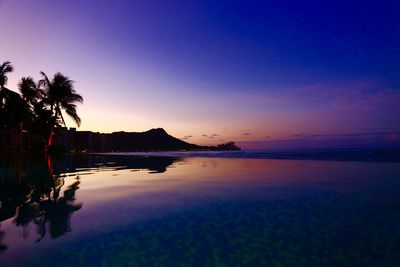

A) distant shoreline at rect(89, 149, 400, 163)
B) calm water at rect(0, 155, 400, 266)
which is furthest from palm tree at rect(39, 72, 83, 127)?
calm water at rect(0, 155, 400, 266)

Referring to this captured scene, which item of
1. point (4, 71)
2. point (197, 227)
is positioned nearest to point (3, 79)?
point (4, 71)

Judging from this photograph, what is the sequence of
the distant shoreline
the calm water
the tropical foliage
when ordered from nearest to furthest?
the calm water, the distant shoreline, the tropical foliage

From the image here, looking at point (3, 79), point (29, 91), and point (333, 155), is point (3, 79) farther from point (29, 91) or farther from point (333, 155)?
point (333, 155)

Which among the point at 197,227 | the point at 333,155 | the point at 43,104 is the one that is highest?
the point at 43,104

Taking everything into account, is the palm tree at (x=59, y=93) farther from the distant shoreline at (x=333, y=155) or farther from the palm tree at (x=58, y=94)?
the distant shoreline at (x=333, y=155)

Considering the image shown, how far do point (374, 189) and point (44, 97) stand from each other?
40879 mm

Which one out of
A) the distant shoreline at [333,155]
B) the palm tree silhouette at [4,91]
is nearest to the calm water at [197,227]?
the distant shoreline at [333,155]

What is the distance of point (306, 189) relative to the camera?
33.1 ft

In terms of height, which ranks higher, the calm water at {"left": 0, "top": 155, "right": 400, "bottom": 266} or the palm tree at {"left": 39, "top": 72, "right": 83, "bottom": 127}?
the palm tree at {"left": 39, "top": 72, "right": 83, "bottom": 127}

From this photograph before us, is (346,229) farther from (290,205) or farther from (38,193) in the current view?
(38,193)

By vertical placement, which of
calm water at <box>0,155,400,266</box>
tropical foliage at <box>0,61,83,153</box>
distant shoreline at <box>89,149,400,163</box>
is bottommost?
calm water at <box>0,155,400,266</box>

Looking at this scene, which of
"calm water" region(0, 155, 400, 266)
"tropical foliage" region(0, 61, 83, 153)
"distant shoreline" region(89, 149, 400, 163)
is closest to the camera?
"calm water" region(0, 155, 400, 266)

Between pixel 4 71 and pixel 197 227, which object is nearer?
pixel 197 227

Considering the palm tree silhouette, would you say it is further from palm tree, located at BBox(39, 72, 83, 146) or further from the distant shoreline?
the distant shoreline
